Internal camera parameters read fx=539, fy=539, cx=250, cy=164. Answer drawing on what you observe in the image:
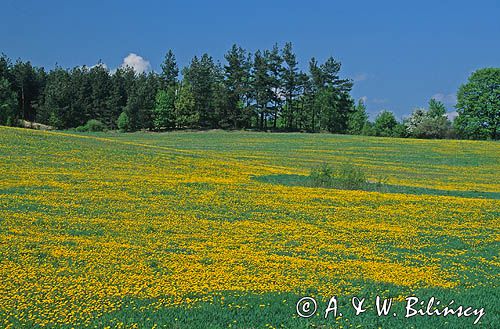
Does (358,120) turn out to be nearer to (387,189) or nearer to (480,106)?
(480,106)

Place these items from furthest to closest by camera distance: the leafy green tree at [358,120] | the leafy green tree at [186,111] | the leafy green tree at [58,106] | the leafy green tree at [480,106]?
the leafy green tree at [358,120]
the leafy green tree at [58,106]
the leafy green tree at [186,111]
the leafy green tree at [480,106]

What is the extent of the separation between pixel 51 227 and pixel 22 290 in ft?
20.1

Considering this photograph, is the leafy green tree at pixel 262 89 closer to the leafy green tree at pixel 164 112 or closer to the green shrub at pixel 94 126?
the leafy green tree at pixel 164 112

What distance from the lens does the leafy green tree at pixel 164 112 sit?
103000 mm

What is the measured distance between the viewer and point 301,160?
51.2m

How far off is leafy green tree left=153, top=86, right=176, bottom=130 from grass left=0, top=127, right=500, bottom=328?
71.2 metres

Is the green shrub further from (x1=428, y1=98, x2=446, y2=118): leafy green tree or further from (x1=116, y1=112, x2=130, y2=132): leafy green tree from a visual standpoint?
(x1=428, y1=98, x2=446, y2=118): leafy green tree

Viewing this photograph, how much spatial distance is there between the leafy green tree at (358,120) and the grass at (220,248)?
319 ft

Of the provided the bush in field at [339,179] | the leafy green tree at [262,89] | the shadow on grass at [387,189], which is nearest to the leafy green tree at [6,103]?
the leafy green tree at [262,89]

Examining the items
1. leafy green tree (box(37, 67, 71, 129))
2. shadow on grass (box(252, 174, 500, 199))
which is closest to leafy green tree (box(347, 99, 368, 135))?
leafy green tree (box(37, 67, 71, 129))

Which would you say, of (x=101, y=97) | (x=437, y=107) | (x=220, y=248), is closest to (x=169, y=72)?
(x=101, y=97)

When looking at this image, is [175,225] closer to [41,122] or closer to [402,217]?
[402,217]

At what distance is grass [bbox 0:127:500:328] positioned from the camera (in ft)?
31.8

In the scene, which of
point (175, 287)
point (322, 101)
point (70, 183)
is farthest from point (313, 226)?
point (322, 101)
